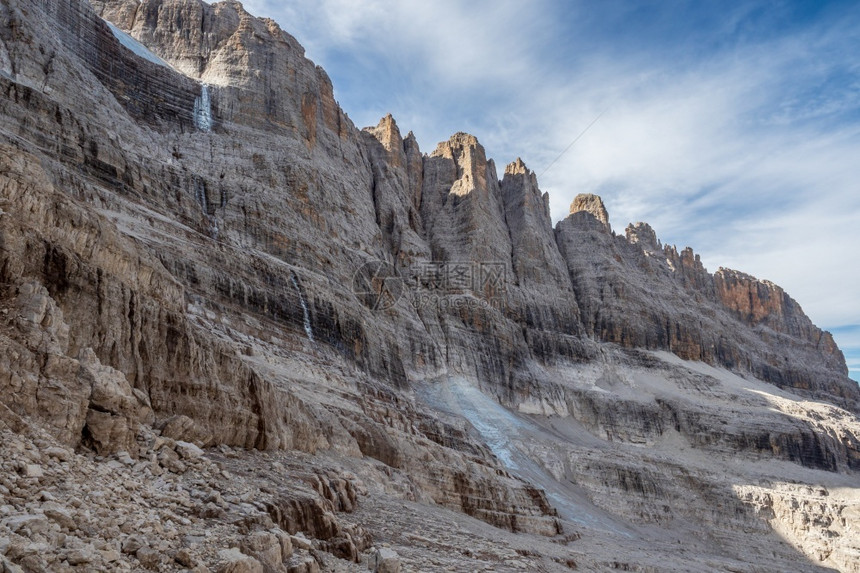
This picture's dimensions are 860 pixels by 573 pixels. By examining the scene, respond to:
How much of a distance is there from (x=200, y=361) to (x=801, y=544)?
6106cm

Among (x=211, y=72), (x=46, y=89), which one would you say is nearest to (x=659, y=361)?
(x=211, y=72)

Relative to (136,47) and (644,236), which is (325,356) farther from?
(644,236)

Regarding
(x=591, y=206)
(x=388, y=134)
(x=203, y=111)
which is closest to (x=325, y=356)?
(x=203, y=111)

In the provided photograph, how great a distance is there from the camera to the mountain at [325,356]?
13.4 metres

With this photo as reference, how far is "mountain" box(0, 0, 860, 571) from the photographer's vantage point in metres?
13.4

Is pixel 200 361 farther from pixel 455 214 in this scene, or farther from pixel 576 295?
pixel 576 295

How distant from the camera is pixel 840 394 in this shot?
396 ft

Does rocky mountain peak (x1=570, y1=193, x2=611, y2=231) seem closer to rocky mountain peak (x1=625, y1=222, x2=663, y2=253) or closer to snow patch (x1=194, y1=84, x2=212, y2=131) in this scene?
rocky mountain peak (x1=625, y1=222, x2=663, y2=253)

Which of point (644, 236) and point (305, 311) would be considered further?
point (644, 236)

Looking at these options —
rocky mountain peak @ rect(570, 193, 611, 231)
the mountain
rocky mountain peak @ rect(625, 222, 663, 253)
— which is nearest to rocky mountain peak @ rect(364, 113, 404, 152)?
the mountain

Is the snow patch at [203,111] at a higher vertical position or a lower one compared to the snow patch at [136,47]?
lower

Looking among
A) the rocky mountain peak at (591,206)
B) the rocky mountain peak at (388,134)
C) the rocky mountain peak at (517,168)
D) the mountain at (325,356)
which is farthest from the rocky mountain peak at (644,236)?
the rocky mountain peak at (388,134)

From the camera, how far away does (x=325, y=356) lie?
1827 inches

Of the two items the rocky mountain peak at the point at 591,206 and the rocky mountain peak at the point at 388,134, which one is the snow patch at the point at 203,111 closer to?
the rocky mountain peak at the point at 388,134
